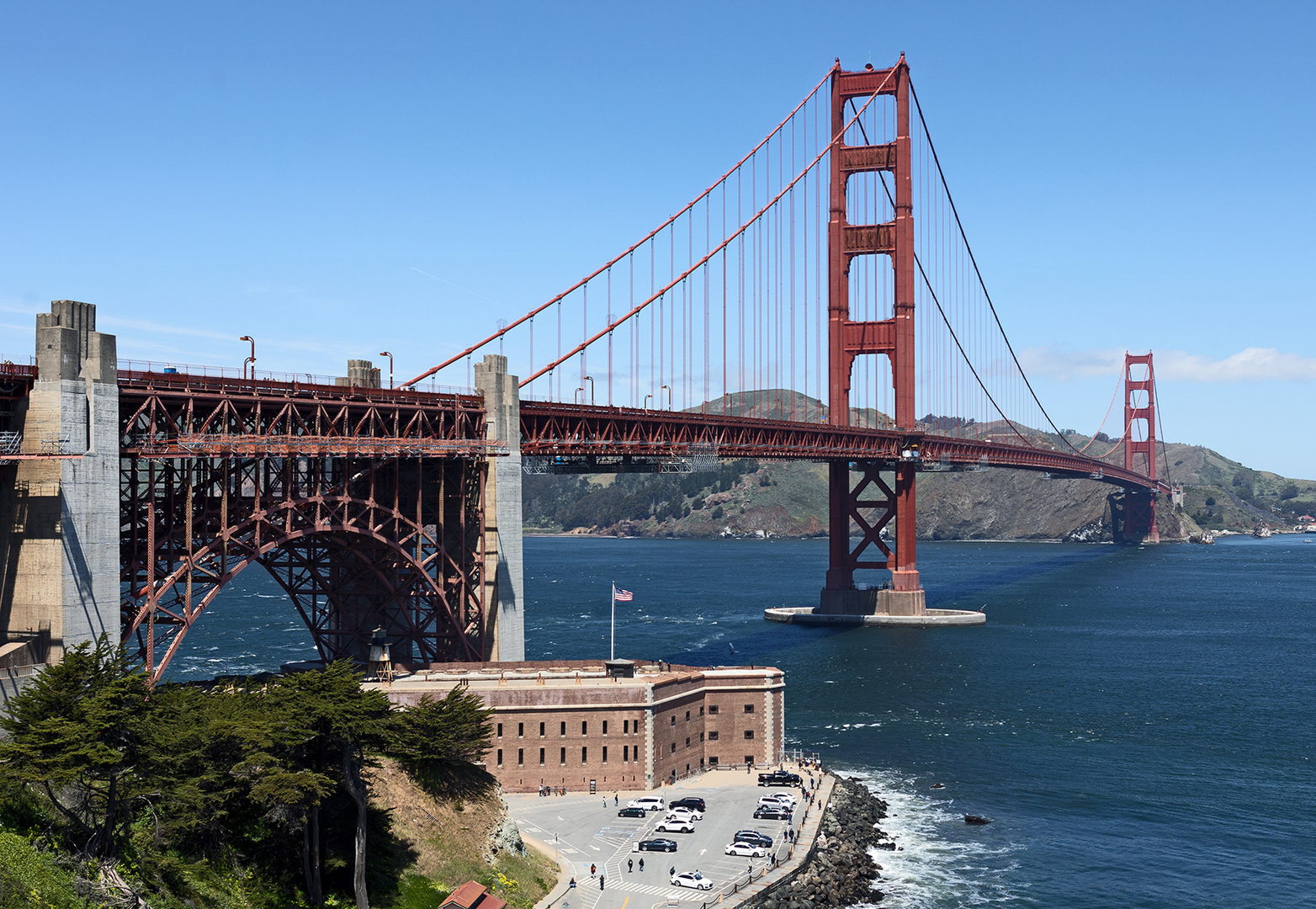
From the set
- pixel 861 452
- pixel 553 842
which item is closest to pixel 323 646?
pixel 553 842

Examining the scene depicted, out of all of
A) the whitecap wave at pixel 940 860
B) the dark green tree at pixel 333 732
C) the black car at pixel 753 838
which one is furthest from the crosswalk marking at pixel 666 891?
the dark green tree at pixel 333 732

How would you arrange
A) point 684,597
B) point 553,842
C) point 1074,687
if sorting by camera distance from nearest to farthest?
1. point 553,842
2. point 1074,687
3. point 684,597

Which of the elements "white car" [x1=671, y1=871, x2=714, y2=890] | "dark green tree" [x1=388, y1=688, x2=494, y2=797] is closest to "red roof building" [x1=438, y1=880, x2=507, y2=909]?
"dark green tree" [x1=388, y1=688, x2=494, y2=797]

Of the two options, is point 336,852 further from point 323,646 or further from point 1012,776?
point 1012,776

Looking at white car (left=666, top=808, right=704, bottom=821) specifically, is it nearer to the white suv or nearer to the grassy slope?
the white suv

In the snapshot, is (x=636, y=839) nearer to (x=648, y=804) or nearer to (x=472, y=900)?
(x=648, y=804)

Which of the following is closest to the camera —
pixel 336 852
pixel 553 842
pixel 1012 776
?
pixel 336 852

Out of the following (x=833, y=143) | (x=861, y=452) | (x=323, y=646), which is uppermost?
(x=833, y=143)

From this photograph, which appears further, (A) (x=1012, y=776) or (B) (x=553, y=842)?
(A) (x=1012, y=776)
